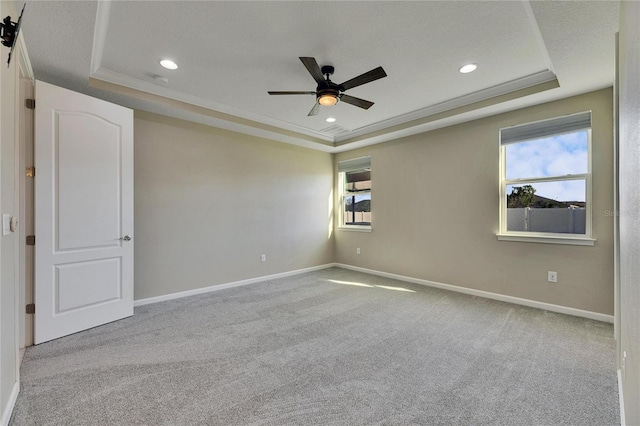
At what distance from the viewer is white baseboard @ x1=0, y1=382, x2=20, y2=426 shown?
1.51 metres

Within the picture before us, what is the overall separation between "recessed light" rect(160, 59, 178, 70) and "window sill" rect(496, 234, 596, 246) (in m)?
4.40

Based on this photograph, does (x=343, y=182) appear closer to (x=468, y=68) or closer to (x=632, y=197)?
(x=468, y=68)

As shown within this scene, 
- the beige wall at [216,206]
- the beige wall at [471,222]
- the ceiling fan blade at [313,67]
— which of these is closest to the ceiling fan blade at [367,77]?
the ceiling fan blade at [313,67]

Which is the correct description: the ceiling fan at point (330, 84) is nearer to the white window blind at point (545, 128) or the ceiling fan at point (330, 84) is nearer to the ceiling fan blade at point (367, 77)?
the ceiling fan blade at point (367, 77)

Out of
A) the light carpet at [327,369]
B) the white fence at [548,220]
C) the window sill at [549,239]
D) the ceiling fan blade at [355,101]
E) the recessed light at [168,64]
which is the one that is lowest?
the light carpet at [327,369]

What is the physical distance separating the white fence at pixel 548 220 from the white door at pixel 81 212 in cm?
484

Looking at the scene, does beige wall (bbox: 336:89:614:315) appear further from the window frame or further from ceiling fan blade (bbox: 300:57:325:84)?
ceiling fan blade (bbox: 300:57:325:84)

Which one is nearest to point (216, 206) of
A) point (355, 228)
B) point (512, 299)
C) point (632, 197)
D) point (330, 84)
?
point (330, 84)

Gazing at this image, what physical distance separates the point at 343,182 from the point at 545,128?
139 inches

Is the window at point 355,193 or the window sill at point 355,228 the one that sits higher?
the window at point 355,193

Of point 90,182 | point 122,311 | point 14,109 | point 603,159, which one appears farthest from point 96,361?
point 603,159

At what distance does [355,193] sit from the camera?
5777mm

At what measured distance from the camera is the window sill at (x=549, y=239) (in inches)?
121

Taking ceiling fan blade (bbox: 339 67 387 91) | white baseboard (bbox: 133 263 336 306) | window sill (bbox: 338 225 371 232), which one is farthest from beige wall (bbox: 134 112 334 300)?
ceiling fan blade (bbox: 339 67 387 91)
